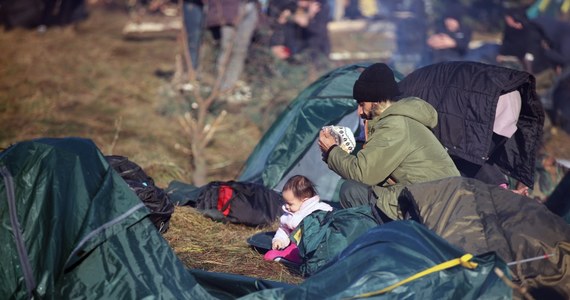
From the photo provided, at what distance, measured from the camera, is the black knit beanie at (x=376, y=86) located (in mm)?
5172

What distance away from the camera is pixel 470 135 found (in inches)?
222

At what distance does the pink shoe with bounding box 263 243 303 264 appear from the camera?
533 centimetres

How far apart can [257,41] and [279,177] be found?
14.4 feet

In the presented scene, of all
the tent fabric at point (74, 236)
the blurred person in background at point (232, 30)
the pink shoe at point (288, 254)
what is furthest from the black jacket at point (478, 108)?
the blurred person in background at point (232, 30)

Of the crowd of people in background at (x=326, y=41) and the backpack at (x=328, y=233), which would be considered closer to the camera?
the backpack at (x=328, y=233)

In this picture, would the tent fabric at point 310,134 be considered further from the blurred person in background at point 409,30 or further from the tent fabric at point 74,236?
the blurred person in background at point 409,30

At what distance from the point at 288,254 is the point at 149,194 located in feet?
3.55

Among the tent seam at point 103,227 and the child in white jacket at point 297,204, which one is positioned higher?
the tent seam at point 103,227

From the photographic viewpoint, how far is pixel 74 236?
13.9ft

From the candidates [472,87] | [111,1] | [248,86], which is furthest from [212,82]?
[111,1]

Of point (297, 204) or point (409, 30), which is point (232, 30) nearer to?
point (409, 30)

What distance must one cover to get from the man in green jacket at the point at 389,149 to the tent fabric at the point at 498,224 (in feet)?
0.98

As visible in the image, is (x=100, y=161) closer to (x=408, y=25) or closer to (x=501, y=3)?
(x=408, y=25)

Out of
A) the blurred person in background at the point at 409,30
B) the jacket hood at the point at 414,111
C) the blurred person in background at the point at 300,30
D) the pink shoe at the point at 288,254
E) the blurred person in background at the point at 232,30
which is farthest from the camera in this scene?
the blurred person in background at the point at 409,30
